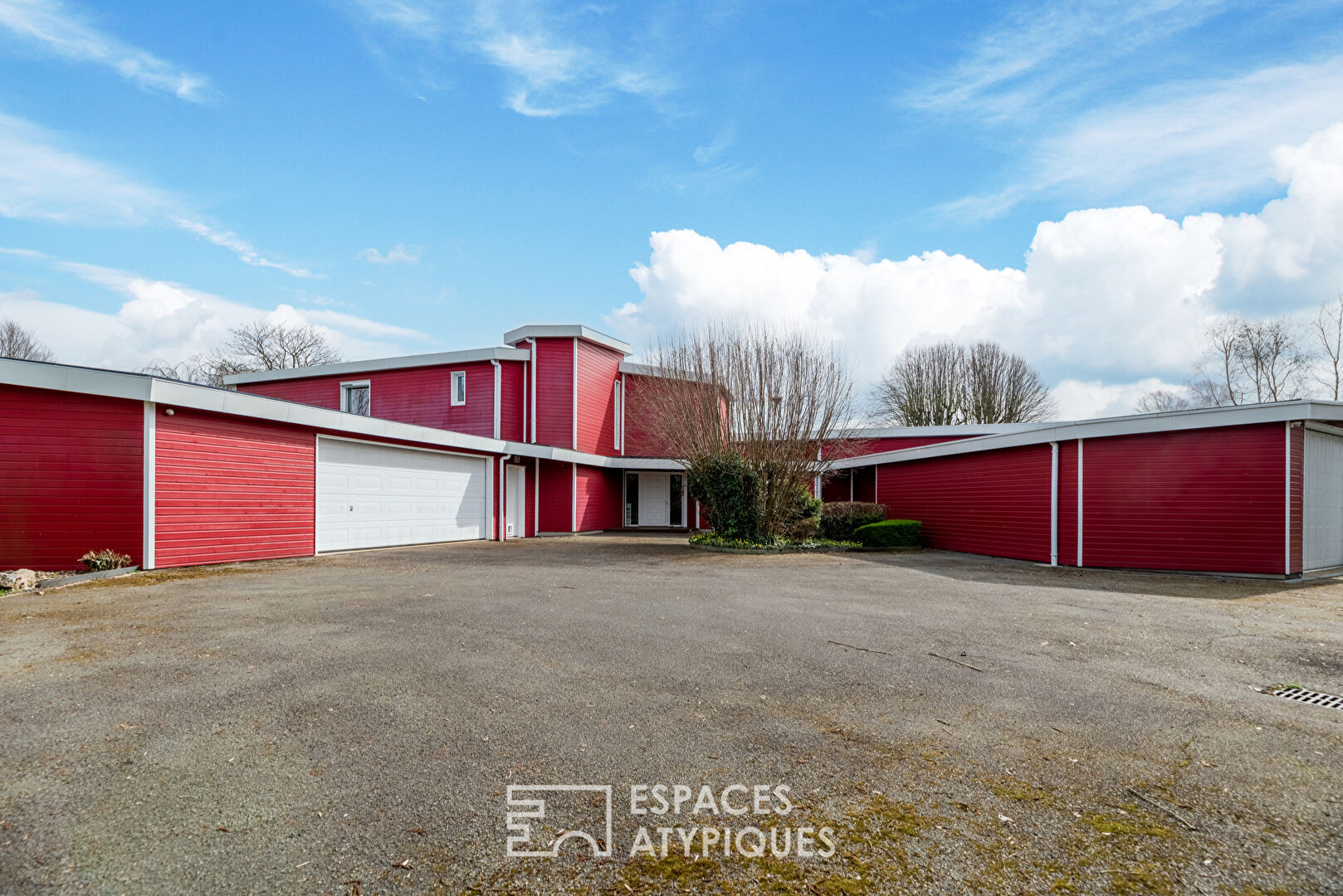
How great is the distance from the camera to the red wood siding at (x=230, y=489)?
32.9 feet

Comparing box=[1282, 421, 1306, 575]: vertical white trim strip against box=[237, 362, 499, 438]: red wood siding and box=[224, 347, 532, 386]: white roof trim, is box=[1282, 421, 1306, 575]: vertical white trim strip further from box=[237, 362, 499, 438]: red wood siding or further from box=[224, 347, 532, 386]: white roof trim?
box=[237, 362, 499, 438]: red wood siding

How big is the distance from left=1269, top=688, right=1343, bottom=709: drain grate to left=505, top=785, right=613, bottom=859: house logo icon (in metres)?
4.84

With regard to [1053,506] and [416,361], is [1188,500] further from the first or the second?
[416,361]

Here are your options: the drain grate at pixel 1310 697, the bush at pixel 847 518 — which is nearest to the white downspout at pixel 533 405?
the bush at pixel 847 518

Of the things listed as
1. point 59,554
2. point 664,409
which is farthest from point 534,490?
point 59,554

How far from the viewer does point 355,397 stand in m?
22.4

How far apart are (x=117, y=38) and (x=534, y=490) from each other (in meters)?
14.1

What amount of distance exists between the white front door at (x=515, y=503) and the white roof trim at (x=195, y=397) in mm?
3460

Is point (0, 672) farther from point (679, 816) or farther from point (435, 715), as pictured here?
point (679, 816)

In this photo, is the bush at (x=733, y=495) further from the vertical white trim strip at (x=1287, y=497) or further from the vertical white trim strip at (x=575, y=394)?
the vertical white trim strip at (x=1287, y=497)

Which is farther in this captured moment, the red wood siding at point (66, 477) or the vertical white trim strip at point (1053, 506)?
the vertical white trim strip at point (1053, 506)

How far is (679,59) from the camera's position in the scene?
912 cm

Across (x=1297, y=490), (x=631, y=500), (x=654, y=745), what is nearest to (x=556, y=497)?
(x=631, y=500)

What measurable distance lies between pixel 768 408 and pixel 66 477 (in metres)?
13.4
